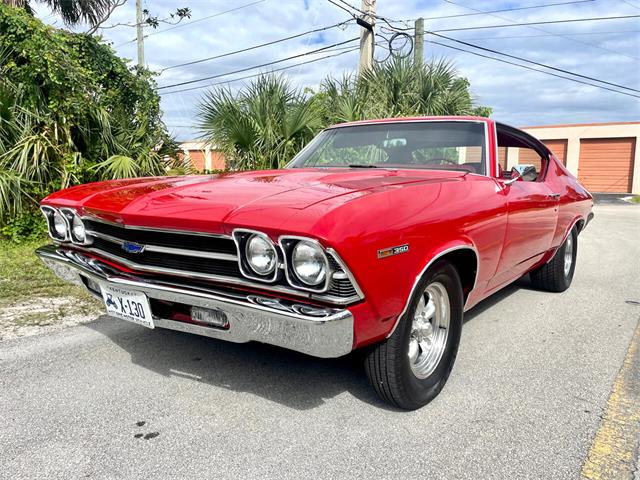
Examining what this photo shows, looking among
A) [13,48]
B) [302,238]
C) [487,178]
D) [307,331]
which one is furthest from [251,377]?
[13,48]

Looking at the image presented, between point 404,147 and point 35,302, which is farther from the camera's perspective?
point 35,302

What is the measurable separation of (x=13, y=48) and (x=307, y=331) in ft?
22.9

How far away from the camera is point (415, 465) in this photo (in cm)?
219

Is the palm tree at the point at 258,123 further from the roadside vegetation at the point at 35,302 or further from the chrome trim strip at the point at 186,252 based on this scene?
the chrome trim strip at the point at 186,252

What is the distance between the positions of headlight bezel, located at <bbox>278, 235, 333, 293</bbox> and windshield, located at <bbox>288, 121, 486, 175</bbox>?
69.6 inches

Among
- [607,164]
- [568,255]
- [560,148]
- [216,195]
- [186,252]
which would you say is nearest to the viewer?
[186,252]

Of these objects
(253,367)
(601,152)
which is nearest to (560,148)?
(601,152)

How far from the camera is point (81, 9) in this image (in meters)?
11.1

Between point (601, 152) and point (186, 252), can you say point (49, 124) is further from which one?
point (601, 152)

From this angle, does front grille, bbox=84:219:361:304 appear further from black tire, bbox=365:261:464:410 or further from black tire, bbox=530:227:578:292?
black tire, bbox=530:227:578:292

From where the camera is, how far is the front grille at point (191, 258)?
6.91ft

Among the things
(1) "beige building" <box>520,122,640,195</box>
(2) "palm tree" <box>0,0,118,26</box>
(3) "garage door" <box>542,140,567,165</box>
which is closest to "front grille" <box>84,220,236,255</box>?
(2) "palm tree" <box>0,0,118,26</box>

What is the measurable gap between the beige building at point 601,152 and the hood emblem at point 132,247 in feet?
88.3

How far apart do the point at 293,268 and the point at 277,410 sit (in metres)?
0.89
